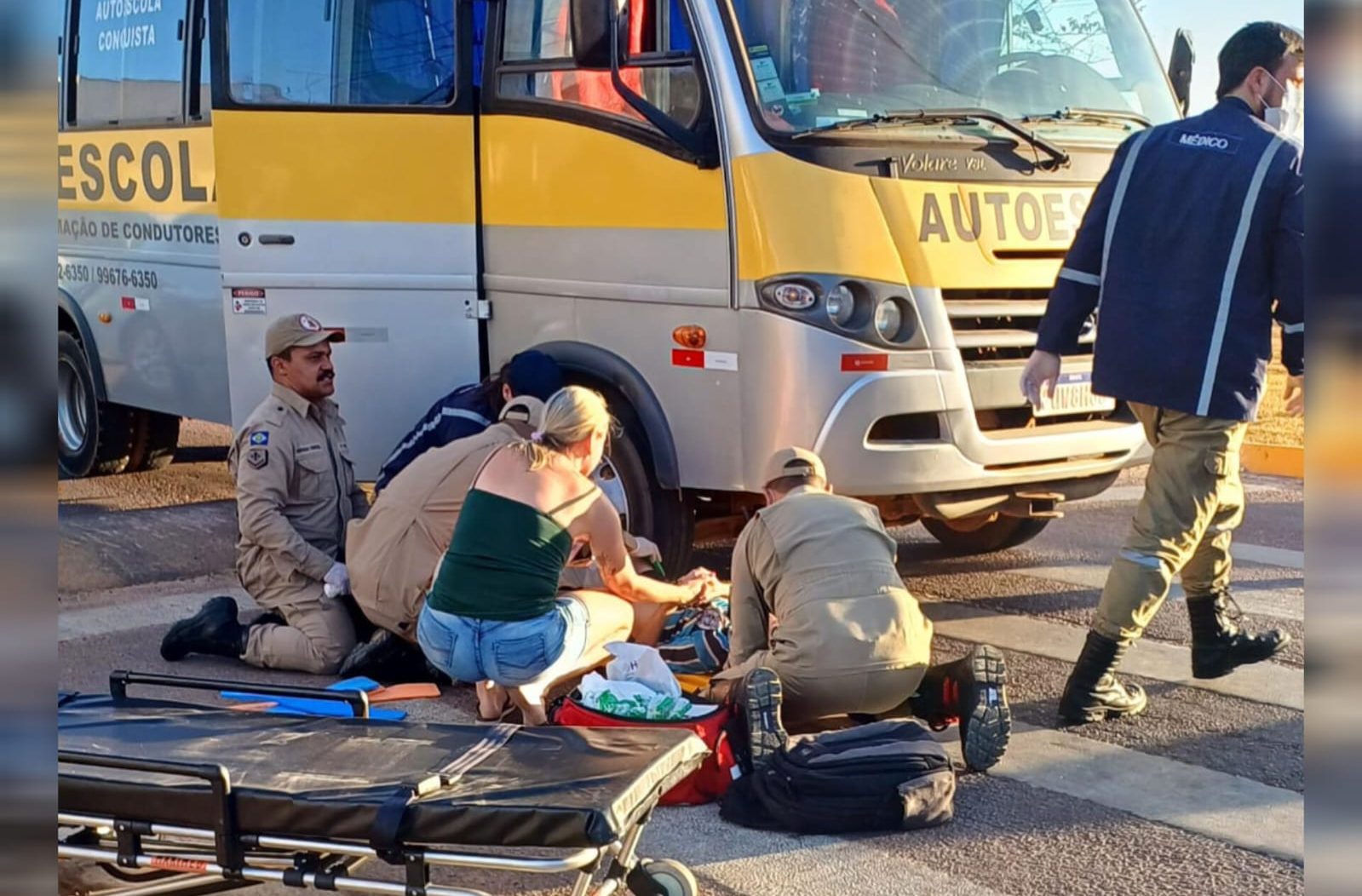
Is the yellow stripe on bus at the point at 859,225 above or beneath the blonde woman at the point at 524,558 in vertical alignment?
above

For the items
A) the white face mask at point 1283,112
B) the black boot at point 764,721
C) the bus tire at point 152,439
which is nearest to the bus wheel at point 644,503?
the black boot at point 764,721

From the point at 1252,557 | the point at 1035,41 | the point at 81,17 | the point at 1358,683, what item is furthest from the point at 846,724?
the point at 81,17

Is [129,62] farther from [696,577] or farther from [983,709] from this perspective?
[983,709]

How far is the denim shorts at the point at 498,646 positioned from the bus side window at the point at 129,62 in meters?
4.40

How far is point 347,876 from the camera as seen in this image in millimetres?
3352

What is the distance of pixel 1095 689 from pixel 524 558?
76.2 inches

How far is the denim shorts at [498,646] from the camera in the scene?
16.5 feet

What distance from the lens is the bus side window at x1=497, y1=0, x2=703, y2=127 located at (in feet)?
20.1

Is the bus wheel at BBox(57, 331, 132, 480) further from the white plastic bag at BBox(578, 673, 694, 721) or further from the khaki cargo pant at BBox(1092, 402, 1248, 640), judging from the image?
the khaki cargo pant at BBox(1092, 402, 1248, 640)

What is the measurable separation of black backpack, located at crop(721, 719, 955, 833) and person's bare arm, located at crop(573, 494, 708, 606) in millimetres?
1060

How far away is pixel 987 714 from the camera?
186 inches

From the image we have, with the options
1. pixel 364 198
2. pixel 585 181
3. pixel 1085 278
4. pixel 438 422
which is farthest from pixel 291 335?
pixel 1085 278

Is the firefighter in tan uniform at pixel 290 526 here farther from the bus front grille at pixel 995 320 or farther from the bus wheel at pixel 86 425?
the bus wheel at pixel 86 425

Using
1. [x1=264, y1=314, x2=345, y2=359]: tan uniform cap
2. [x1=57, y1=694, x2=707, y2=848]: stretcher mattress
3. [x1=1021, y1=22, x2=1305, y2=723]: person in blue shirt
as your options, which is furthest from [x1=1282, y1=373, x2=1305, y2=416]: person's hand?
[x1=264, y1=314, x2=345, y2=359]: tan uniform cap
